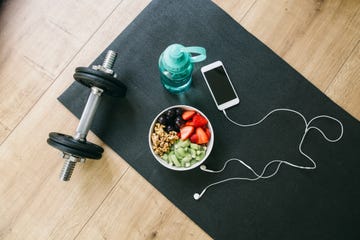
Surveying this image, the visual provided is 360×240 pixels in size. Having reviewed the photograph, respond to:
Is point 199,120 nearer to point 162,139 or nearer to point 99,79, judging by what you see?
point 162,139

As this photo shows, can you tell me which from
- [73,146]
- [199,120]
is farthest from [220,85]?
[73,146]

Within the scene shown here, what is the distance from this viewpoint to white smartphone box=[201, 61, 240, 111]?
81 cm

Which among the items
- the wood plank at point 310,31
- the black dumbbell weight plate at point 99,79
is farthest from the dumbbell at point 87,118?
the wood plank at point 310,31

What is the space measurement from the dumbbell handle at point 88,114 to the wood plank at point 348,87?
0.58m

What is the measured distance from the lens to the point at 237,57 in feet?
2.75

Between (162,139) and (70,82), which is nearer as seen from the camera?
(162,139)

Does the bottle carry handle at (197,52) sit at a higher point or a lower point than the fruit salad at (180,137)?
higher

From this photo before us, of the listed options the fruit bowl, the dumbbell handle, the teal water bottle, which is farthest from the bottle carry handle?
the dumbbell handle

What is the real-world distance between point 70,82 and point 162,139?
307mm

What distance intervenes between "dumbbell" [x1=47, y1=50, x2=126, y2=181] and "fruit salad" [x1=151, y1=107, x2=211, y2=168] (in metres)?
0.13

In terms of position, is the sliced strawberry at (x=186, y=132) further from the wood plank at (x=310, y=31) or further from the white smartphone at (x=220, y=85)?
the wood plank at (x=310, y=31)

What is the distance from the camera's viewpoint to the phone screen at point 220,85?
32.1 inches

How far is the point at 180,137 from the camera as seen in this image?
75cm

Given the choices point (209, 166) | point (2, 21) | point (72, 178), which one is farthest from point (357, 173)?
point (2, 21)
